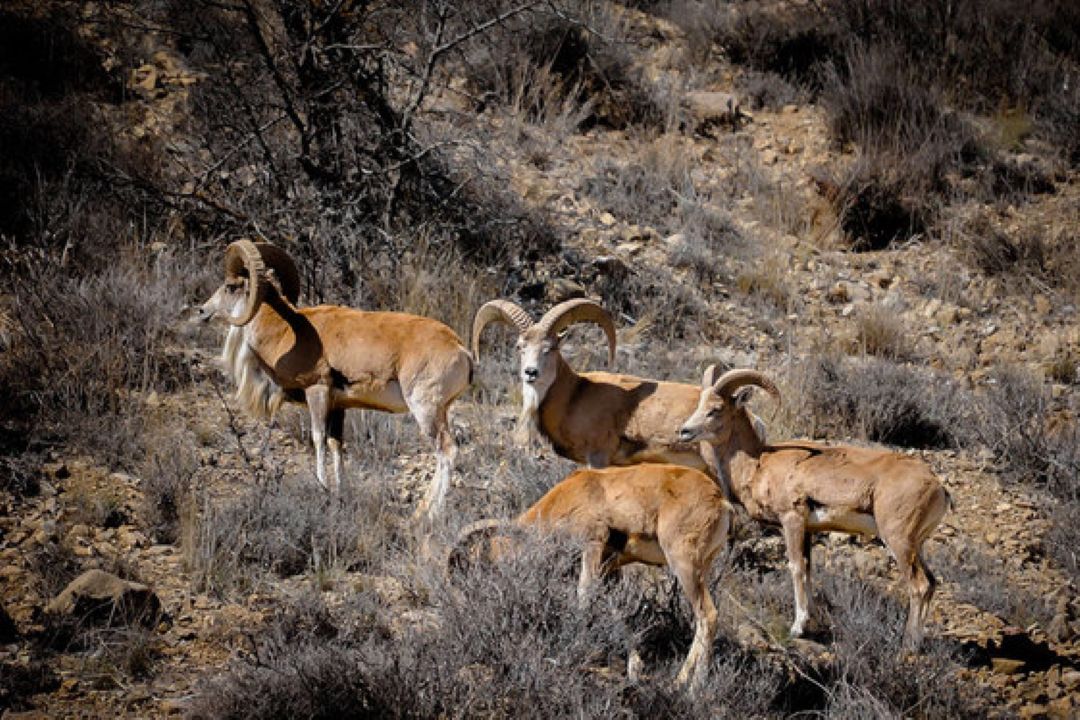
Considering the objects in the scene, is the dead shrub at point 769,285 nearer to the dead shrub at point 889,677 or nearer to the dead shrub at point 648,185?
the dead shrub at point 648,185

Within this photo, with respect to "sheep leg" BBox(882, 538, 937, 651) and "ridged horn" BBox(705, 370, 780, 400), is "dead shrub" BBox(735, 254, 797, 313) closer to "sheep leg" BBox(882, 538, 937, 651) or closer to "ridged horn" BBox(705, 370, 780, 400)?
"ridged horn" BBox(705, 370, 780, 400)

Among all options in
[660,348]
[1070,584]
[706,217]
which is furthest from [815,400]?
[706,217]

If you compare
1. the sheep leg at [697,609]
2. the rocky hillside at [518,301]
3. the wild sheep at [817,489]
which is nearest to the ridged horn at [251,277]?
the rocky hillside at [518,301]

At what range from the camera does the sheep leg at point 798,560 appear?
25.7 ft

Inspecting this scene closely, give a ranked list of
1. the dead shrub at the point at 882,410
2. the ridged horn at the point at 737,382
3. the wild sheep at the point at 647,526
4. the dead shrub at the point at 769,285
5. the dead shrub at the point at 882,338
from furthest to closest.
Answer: the dead shrub at the point at 769,285 < the dead shrub at the point at 882,338 < the dead shrub at the point at 882,410 < the ridged horn at the point at 737,382 < the wild sheep at the point at 647,526

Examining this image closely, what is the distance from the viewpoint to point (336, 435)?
A: 31.2 ft

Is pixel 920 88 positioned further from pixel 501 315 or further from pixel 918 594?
pixel 918 594

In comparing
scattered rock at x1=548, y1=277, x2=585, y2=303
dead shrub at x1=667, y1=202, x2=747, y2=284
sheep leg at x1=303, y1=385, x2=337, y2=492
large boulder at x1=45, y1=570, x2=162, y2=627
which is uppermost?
dead shrub at x1=667, y1=202, x2=747, y2=284

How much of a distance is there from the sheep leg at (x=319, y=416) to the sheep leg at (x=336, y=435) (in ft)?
0.28

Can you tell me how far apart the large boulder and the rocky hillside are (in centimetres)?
3

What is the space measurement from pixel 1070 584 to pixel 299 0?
8.65m

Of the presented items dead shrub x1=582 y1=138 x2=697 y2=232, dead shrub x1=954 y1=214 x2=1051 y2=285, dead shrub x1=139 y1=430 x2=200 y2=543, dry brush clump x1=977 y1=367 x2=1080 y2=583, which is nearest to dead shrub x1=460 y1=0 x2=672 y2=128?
dead shrub x1=582 y1=138 x2=697 y2=232

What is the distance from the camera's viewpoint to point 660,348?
1232 cm

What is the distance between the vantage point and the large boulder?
687 cm
